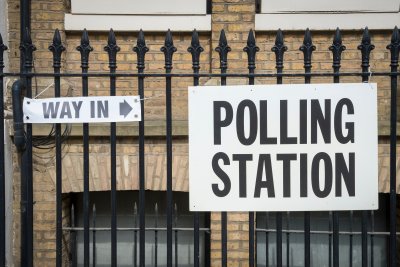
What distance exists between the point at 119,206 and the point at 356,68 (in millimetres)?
2718

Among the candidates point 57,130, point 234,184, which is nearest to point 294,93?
point 234,184

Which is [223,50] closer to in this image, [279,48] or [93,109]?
[279,48]

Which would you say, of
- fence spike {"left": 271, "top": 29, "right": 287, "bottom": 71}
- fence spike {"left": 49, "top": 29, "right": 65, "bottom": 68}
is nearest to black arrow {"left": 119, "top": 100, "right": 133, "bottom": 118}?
fence spike {"left": 49, "top": 29, "right": 65, "bottom": 68}

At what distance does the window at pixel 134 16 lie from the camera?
13.1 ft

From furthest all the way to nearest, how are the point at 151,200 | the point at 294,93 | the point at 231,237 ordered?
the point at 151,200, the point at 231,237, the point at 294,93

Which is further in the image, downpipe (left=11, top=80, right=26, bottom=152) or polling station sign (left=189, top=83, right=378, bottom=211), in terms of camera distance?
downpipe (left=11, top=80, right=26, bottom=152)

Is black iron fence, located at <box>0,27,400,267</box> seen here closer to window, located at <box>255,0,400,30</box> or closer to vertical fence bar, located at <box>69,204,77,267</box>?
vertical fence bar, located at <box>69,204,77,267</box>

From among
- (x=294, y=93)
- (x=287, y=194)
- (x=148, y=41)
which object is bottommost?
(x=287, y=194)

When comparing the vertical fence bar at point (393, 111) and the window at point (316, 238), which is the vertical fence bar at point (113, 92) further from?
the window at point (316, 238)

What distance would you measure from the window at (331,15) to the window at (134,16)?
61 centimetres

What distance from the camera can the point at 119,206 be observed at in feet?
14.2

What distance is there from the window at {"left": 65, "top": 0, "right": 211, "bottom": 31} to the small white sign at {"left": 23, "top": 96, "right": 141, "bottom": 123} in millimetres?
1691

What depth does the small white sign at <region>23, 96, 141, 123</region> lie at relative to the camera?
8.21 ft

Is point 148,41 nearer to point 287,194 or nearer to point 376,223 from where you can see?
point 287,194
